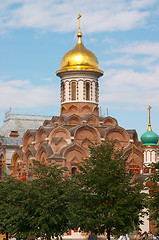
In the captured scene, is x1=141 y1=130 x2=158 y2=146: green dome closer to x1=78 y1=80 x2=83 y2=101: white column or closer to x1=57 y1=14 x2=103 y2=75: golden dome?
x1=78 y1=80 x2=83 y2=101: white column

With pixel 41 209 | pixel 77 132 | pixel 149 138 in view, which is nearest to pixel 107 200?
pixel 41 209

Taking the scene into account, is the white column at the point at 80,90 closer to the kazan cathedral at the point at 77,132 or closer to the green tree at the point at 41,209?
the kazan cathedral at the point at 77,132

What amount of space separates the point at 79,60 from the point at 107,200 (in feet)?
85.6

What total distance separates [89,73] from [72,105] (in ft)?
11.6

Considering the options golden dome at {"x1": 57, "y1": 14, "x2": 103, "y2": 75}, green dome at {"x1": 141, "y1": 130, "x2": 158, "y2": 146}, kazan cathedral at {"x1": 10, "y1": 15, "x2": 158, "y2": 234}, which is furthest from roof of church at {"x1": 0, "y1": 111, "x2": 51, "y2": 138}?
green dome at {"x1": 141, "y1": 130, "x2": 158, "y2": 146}

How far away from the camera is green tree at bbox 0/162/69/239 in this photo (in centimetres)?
2986

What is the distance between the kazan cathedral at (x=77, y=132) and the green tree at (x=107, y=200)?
1820 cm

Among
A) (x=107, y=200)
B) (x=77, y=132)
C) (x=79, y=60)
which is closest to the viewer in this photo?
(x=107, y=200)

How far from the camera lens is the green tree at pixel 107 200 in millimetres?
27013

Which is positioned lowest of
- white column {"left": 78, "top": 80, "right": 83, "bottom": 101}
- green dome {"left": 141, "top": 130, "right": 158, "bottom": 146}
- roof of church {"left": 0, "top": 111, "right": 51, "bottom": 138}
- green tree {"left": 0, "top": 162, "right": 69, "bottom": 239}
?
green tree {"left": 0, "top": 162, "right": 69, "bottom": 239}

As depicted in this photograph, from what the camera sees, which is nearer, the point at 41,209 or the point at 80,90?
the point at 41,209

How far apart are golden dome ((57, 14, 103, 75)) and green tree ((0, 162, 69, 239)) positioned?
69.0 ft

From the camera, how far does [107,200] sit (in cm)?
2767

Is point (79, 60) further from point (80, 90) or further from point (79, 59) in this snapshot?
point (80, 90)
